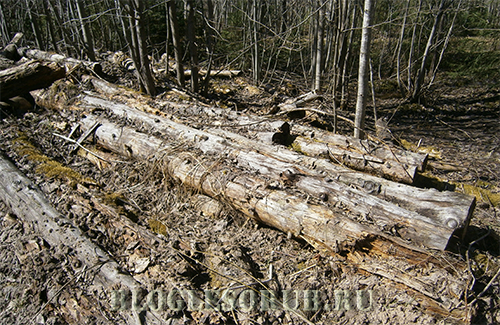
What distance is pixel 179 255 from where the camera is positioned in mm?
3031

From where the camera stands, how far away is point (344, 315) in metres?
2.63

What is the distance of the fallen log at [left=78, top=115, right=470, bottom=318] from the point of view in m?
2.47

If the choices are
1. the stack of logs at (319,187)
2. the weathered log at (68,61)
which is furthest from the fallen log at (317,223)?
the weathered log at (68,61)

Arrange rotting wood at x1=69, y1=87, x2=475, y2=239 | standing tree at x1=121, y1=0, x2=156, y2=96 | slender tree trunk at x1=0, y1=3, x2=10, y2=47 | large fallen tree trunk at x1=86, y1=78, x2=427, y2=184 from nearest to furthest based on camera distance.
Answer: rotting wood at x1=69, y1=87, x2=475, y2=239
large fallen tree trunk at x1=86, y1=78, x2=427, y2=184
standing tree at x1=121, y1=0, x2=156, y2=96
slender tree trunk at x1=0, y1=3, x2=10, y2=47

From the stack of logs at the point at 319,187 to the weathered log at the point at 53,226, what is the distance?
0.03 meters

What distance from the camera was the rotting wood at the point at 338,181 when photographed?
2.73m

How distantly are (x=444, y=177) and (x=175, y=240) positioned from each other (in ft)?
11.9

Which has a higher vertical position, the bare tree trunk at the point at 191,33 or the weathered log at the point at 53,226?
the bare tree trunk at the point at 191,33

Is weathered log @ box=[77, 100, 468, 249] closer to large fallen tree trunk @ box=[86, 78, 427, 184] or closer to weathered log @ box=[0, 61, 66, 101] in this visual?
large fallen tree trunk @ box=[86, 78, 427, 184]

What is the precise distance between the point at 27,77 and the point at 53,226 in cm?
477

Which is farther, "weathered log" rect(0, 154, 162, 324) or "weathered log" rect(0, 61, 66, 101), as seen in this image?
"weathered log" rect(0, 61, 66, 101)

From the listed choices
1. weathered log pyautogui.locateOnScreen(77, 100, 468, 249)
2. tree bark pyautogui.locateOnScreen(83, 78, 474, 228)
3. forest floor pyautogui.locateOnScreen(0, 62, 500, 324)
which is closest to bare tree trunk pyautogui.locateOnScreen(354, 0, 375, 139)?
tree bark pyautogui.locateOnScreen(83, 78, 474, 228)

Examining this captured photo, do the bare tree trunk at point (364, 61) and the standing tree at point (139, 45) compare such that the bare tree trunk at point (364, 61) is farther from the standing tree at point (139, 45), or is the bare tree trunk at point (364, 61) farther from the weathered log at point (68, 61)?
the weathered log at point (68, 61)

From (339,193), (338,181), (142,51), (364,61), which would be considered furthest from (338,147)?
(142,51)
